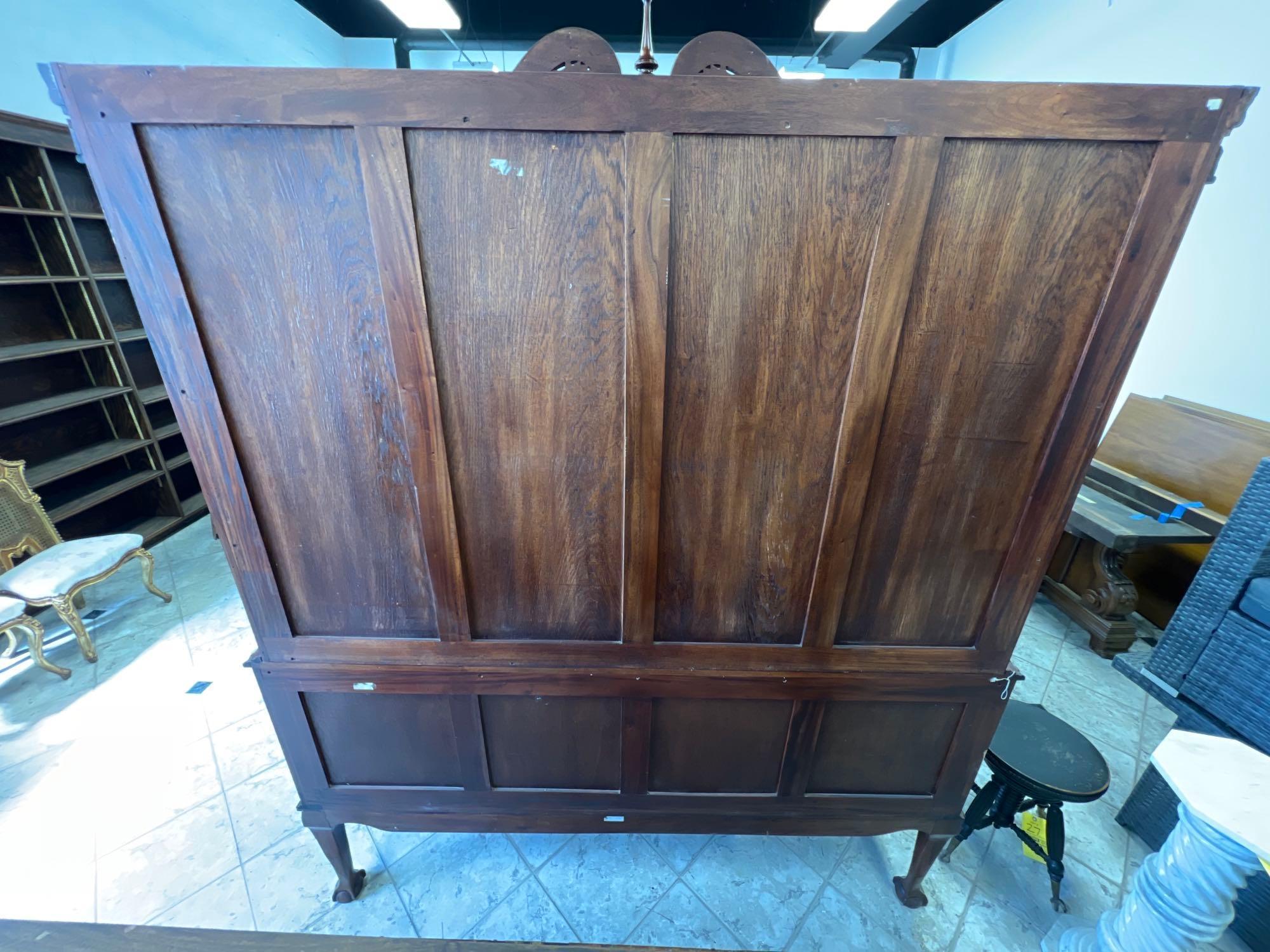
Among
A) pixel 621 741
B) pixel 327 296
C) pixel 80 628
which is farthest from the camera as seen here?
pixel 80 628

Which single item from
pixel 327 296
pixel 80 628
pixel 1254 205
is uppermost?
pixel 1254 205

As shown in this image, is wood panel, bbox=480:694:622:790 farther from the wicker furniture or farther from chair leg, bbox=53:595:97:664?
chair leg, bbox=53:595:97:664

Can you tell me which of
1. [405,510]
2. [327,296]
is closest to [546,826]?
[405,510]

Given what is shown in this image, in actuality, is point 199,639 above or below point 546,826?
below

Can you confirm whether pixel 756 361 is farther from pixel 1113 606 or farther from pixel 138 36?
pixel 138 36

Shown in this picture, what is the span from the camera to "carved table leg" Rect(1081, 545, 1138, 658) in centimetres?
273

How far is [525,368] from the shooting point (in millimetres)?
1023

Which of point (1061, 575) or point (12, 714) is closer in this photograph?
point (12, 714)

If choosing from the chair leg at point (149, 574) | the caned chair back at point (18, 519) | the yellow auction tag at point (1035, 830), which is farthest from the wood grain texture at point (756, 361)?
the caned chair back at point (18, 519)

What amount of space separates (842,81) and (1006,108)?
0.28m

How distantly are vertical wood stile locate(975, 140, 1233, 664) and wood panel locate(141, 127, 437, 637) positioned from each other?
1.35m

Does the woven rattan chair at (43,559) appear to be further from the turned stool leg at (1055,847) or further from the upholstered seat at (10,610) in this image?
the turned stool leg at (1055,847)

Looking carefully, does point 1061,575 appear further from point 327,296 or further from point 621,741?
point 327,296

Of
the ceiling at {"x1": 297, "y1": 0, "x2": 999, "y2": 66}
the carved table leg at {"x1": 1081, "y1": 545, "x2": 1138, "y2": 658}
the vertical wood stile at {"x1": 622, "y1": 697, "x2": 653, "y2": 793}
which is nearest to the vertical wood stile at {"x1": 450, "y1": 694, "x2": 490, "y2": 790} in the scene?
the vertical wood stile at {"x1": 622, "y1": 697, "x2": 653, "y2": 793}
